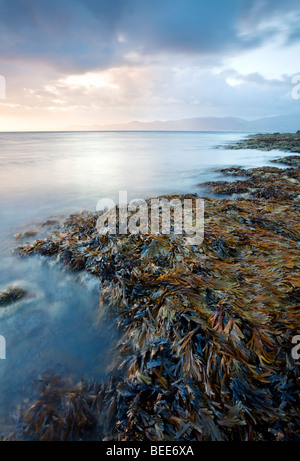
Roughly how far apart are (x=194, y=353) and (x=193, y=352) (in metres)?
0.01

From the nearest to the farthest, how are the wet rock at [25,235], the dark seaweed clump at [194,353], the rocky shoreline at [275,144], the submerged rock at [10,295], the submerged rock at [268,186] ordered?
the dark seaweed clump at [194,353] < the submerged rock at [10,295] < the wet rock at [25,235] < the submerged rock at [268,186] < the rocky shoreline at [275,144]

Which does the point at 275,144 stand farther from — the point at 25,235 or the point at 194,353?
the point at 194,353

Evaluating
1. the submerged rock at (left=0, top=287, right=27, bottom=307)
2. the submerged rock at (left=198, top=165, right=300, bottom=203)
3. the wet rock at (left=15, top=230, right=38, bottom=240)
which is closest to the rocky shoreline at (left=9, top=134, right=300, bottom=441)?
the submerged rock at (left=0, top=287, right=27, bottom=307)

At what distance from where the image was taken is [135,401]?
154 centimetres

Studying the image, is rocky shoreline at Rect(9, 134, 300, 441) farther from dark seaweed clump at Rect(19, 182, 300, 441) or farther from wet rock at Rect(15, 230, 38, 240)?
wet rock at Rect(15, 230, 38, 240)

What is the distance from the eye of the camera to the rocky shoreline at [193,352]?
1.42m

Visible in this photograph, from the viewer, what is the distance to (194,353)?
172cm

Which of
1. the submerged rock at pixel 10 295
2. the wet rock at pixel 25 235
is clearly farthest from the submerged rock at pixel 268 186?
the submerged rock at pixel 10 295

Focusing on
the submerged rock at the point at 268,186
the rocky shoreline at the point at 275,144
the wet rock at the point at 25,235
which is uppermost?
the rocky shoreline at the point at 275,144

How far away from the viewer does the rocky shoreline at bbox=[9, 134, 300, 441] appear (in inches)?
56.1

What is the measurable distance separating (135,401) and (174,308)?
2.44 feet

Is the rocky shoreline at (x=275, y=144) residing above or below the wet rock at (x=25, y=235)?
above

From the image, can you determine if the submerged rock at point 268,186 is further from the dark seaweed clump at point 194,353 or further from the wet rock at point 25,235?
the wet rock at point 25,235

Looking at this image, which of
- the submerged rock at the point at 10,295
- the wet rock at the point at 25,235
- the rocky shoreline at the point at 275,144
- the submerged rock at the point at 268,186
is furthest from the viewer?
the rocky shoreline at the point at 275,144
